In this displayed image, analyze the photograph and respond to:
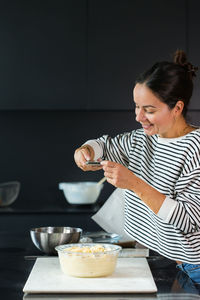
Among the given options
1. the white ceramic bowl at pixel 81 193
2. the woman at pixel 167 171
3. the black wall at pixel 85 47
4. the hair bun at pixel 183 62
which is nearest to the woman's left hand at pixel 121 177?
the woman at pixel 167 171

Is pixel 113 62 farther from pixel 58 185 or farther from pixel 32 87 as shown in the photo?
pixel 58 185

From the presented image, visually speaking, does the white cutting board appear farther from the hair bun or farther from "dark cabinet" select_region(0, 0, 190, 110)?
"dark cabinet" select_region(0, 0, 190, 110)

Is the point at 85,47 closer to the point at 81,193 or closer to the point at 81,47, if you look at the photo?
the point at 81,47

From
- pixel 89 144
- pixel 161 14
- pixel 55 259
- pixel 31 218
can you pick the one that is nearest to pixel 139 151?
pixel 89 144

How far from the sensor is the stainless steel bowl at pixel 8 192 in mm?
3506

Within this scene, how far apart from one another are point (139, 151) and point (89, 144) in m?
0.22

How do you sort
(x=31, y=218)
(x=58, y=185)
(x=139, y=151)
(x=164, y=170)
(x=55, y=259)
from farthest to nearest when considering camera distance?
(x=58, y=185) → (x=31, y=218) → (x=139, y=151) → (x=164, y=170) → (x=55, y=259)

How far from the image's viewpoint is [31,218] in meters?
3.39

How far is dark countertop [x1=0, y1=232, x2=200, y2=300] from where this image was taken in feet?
4.89

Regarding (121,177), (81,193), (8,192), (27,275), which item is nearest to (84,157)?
(121,177)

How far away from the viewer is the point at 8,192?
3.53 m

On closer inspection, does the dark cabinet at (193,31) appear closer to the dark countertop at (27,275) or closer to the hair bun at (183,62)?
the hair bun at (183,62)

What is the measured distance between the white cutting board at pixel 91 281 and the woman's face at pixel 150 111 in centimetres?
53

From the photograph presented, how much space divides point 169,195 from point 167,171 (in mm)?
97
